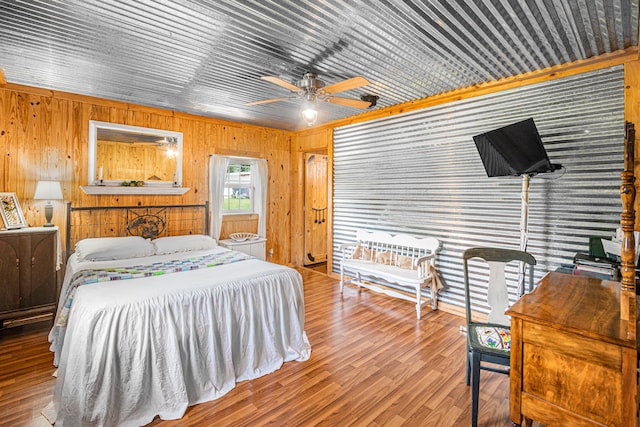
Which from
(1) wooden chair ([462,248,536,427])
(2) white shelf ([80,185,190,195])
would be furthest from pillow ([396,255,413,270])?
(2) white shelf ([80,185,190,195])

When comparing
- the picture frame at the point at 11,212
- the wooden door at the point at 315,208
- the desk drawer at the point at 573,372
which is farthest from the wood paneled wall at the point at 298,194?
the desk drawer at the point at 573,372

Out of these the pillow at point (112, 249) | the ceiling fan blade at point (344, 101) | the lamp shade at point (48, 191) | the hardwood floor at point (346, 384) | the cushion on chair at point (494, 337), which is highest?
the ceiling fan blade at point (344, 101)

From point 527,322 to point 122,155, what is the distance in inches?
187

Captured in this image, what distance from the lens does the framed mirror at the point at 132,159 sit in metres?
4.05

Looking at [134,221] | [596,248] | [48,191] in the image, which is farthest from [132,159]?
[596,248]

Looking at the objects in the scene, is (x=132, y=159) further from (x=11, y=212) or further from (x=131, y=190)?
(x=11, y=212)

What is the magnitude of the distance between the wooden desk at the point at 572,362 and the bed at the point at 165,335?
1.76 metres

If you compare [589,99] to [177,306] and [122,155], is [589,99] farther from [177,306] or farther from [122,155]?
[122,155]

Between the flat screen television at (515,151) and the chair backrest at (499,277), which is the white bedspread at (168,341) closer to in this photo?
the chair backrest at (499,277)

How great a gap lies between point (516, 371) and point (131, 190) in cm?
458

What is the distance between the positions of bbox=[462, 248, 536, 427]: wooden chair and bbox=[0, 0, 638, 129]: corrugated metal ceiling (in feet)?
5.60

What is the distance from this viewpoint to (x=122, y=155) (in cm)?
423

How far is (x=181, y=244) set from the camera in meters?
3.97

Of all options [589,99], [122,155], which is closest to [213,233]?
[122,155]
